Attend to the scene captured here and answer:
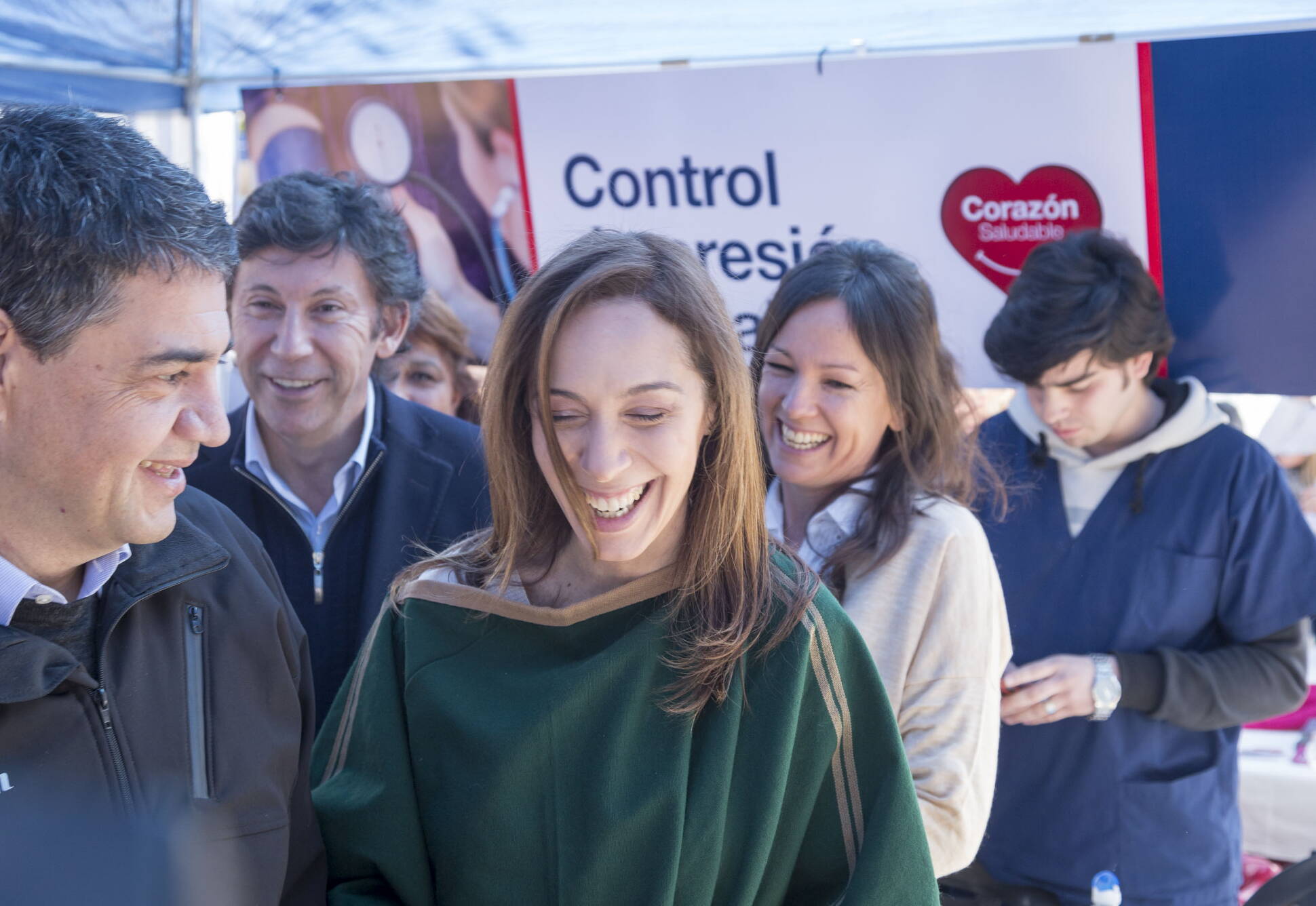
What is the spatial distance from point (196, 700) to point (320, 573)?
0.87 meters

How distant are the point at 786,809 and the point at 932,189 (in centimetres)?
221

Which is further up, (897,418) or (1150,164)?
(1150,164)

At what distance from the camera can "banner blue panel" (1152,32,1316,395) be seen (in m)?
3.01

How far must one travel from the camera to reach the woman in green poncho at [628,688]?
1.64 m

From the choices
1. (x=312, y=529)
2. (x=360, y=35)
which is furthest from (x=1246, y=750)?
(x=360, y=35)

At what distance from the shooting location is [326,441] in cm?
265

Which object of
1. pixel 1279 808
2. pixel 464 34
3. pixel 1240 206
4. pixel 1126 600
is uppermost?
pixel 464 34

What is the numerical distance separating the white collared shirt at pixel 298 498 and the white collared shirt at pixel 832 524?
90cm

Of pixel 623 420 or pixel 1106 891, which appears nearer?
pixel 623 420

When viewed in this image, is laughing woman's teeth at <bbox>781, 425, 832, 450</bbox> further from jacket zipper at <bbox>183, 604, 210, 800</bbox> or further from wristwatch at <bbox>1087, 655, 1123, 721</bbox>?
jacket zipper at <bbox>183, 604, 210, 800</bbox>

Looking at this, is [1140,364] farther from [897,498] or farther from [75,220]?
[75,220]

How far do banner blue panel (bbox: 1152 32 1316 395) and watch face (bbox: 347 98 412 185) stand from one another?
2.29 m

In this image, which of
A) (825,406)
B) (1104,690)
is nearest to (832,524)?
(825,406)

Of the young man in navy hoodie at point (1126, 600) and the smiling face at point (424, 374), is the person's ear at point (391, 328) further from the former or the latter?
the young man in navy hoodie at point (1126, 600)
